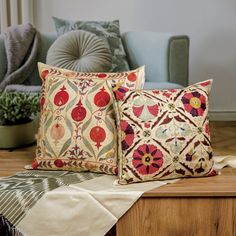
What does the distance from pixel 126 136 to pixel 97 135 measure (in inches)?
4.5

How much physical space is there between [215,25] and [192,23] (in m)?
0.17

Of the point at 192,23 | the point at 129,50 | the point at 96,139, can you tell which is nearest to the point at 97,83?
the point at 96,139

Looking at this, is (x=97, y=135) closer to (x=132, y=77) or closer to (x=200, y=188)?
(x=132, y=77)

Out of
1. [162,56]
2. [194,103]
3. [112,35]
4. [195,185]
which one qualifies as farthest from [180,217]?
[112,35]

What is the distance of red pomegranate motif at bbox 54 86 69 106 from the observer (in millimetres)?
1495

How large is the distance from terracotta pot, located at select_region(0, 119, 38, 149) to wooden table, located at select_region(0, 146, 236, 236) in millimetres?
650

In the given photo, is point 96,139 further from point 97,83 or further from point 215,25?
Result: point 215,25

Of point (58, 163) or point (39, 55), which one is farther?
point (39, 55)

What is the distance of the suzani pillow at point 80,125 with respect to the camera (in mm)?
1458

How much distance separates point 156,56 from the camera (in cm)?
→ 266

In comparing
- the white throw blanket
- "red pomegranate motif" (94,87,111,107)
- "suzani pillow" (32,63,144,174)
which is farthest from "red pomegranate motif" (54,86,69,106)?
the white throw blanket

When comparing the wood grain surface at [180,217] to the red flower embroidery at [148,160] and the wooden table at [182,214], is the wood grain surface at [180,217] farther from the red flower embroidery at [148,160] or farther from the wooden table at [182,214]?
the red flower embroidery at [148,160]

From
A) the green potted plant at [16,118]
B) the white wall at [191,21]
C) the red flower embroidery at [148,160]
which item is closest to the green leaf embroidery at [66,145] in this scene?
the red flower embroidery at [148,160]

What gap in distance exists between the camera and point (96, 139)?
1.46m
